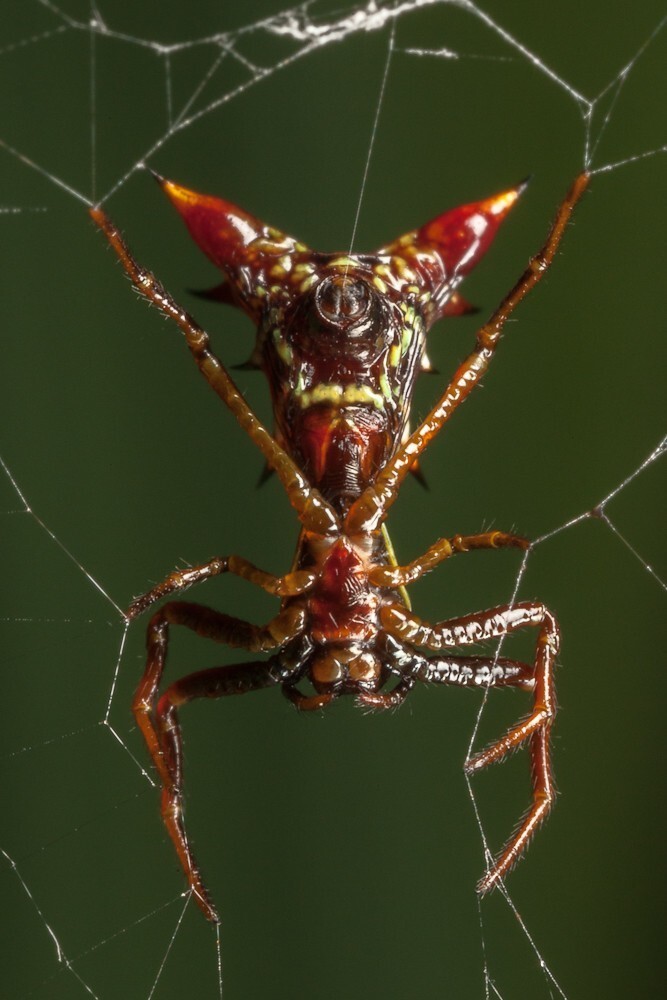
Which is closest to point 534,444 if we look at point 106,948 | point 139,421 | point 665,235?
point 665,235

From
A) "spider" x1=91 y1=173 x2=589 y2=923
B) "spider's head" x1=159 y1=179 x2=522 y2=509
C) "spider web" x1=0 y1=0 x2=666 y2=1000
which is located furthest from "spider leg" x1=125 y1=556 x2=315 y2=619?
"spider web" x1=0 y1=0 x2=666 y2=1000

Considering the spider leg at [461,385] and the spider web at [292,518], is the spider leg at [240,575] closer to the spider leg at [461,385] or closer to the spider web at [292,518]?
the spider leg at [461,385]

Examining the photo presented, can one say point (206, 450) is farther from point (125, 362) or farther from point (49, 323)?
point (49, 323)

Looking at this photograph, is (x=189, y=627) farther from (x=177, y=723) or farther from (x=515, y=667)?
(x=515, y=667)

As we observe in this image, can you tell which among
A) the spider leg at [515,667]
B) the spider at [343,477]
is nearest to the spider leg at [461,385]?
the spider at [343,477]

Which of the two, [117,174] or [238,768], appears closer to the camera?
[238,768]

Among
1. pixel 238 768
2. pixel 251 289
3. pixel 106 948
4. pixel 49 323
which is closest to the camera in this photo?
pixel 251 289
